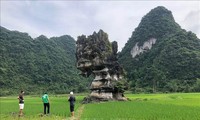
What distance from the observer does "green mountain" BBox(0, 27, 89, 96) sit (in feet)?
241

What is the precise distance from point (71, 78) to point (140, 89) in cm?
3069

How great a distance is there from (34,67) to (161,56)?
120ft

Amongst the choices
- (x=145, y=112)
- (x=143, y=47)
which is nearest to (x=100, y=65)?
(x=145, y=112)

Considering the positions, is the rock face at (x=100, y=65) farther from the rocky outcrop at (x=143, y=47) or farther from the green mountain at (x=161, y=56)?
the rocky outcrop at (x=143, y=47)

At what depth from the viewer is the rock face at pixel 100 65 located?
39.2 m

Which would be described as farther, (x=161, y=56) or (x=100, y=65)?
(x=161, y=56)

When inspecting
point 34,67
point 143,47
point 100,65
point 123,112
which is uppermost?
point 143,47

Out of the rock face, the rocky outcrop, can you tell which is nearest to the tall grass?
the rock face

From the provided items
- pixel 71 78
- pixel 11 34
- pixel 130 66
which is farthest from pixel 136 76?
pixel 11 34

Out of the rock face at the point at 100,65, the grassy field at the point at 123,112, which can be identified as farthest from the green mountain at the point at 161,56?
the grassy field at the point at 123,112

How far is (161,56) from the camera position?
3061 inches

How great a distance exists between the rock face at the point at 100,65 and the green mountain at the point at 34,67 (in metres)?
30.0

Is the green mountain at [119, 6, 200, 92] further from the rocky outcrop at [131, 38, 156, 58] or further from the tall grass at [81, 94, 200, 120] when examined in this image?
the tall grass at [81, 94, 200, 120]

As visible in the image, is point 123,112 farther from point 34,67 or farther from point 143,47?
point 143,47
